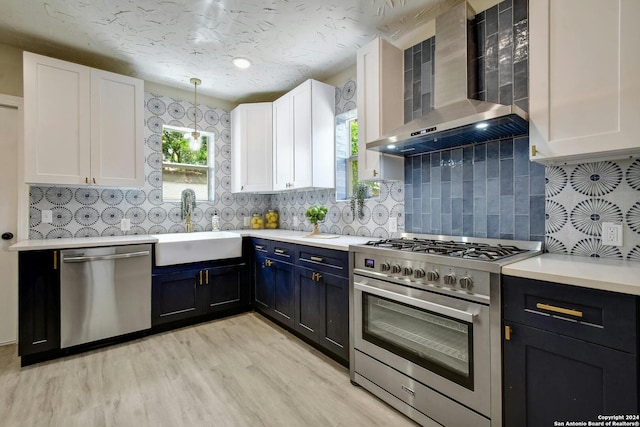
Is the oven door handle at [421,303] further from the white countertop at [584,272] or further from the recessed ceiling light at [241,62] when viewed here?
the recessed ceiling light at [241,62]

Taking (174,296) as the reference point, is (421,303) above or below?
above

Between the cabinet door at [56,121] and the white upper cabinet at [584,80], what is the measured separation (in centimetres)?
349

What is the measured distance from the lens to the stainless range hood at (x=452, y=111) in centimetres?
176

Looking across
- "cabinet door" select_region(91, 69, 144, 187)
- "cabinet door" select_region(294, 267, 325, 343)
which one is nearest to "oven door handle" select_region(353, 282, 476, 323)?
"cabinet door" select_region(294, 267, 325, 343)

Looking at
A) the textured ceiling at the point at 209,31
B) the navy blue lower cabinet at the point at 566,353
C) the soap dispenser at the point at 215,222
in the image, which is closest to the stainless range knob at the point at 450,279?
the navy blue lower cabinet at the point at 566,353

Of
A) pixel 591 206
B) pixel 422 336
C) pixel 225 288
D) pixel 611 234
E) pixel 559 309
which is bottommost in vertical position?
pixel 225 288

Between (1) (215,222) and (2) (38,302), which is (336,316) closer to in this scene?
(1) (215,222)

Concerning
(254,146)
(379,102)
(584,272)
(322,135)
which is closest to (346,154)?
(322,135)

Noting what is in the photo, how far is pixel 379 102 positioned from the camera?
2.38 metres

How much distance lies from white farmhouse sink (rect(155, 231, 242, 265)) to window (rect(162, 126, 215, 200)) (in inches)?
33.3

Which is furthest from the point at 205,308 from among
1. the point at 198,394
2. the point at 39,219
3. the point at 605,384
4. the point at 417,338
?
the point at 605,384

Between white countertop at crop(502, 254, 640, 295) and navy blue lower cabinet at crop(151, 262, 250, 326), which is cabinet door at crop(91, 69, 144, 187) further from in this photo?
white countertop at crop(502, 254, 640, 295)

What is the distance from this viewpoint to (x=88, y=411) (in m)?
1.81

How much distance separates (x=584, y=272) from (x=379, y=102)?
1.72 meters
